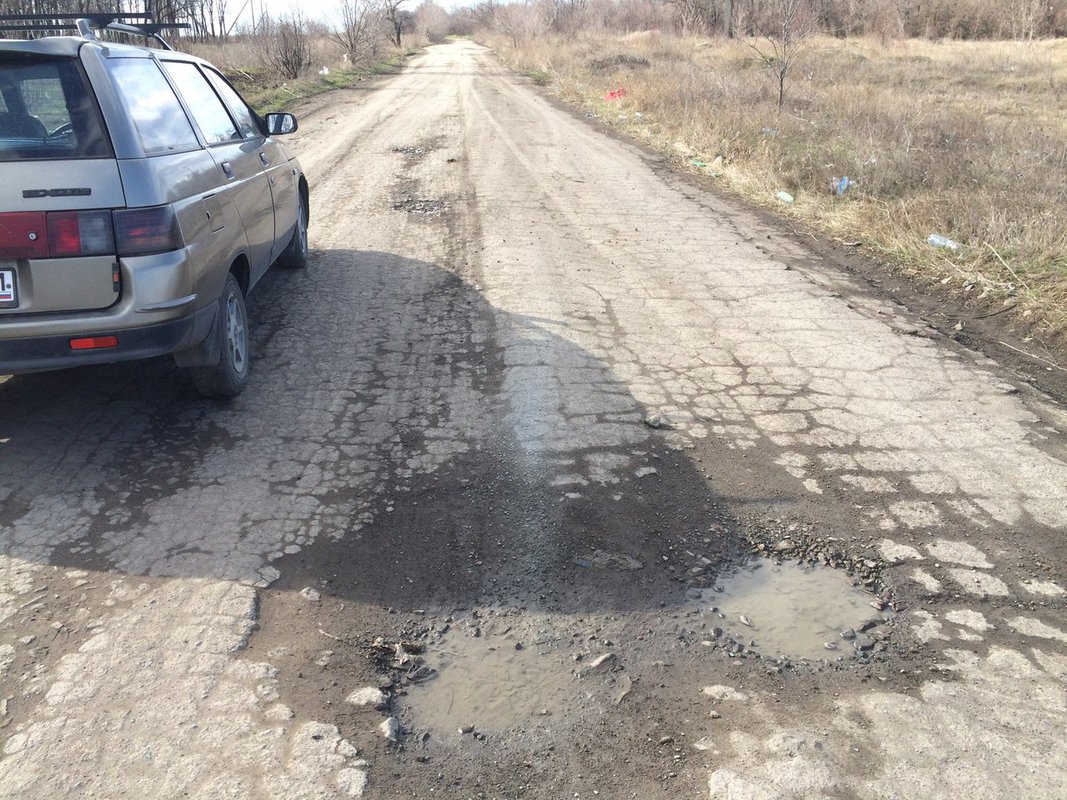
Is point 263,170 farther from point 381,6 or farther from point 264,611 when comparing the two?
point 381,6

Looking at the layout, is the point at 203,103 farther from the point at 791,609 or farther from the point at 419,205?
the point at 419,205

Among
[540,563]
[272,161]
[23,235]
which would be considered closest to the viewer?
[540,563]

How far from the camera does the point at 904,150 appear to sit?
413 inches

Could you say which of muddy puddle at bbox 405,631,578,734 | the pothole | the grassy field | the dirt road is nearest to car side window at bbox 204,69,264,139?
the dirt road

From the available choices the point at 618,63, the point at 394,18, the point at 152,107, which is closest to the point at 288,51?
the point at 618,63

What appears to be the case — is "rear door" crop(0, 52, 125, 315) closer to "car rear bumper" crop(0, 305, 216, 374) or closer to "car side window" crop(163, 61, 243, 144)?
"car rear bumper" crop(0, 305, 216, 374)

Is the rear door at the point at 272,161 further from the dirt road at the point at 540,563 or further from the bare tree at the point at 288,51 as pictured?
the bare tree at the point at 288,51

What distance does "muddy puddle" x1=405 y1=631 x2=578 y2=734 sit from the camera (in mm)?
2656

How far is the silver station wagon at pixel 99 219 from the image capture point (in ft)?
11.7

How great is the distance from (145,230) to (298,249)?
3.36 meters

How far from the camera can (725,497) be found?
12.9 ft

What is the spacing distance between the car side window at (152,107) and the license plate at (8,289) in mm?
810

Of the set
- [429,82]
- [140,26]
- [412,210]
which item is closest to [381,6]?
[429,82]

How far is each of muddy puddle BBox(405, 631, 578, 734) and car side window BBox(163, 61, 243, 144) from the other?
336cm
